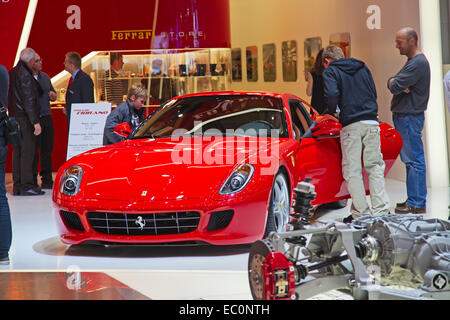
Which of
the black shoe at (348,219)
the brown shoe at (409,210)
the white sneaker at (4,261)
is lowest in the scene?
the brown shoe at (409,210)

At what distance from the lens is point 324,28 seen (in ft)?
42.1

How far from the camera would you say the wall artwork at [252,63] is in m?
16.3

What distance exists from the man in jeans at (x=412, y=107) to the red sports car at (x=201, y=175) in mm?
1099

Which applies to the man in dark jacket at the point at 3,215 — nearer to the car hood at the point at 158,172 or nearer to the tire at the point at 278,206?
the car hood at the point at 158,172

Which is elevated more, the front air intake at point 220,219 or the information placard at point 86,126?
the information placard at point 86,126

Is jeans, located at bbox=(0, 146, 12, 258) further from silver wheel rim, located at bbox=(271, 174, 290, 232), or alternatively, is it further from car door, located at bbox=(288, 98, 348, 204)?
car door, located at bbox=(288, 98, 348, 204)

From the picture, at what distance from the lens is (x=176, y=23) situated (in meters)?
12.4

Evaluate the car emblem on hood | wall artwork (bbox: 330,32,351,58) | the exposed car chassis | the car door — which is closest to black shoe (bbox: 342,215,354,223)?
the car door

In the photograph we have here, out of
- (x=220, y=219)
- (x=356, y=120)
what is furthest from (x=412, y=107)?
(x=220, y=219)

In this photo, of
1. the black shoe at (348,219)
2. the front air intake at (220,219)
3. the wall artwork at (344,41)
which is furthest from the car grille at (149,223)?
the wall artwork at (344,41)

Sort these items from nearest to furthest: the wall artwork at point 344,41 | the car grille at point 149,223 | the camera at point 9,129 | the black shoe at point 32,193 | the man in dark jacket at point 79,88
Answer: the car grille at point 149,223, the camera at point 9,129, the black shoe at point 32,193, the man in dark jacket at point 79,88, the wall artwork at point 344,41

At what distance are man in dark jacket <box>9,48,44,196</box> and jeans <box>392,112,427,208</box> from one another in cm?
458
